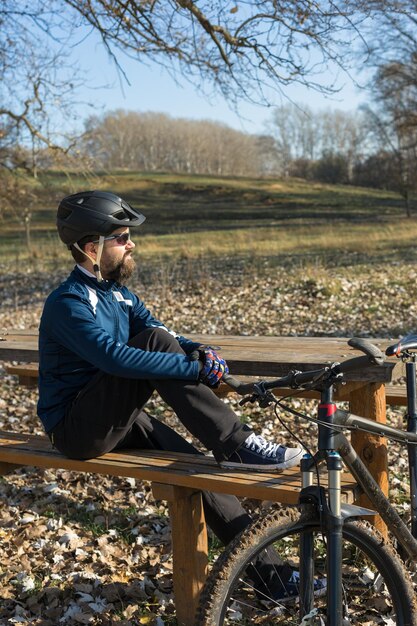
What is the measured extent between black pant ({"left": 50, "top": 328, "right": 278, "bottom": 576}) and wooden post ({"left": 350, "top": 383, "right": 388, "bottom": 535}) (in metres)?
0.75

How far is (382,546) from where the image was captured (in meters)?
2.68

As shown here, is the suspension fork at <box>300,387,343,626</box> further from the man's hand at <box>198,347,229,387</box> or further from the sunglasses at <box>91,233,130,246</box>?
the sunglasses at <box>91,233,130,246</box>

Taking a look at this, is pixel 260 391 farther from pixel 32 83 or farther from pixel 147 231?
pixel 147 231

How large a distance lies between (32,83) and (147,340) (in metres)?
10.3

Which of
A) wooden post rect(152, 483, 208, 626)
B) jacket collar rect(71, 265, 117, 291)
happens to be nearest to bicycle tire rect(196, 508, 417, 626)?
wooden post rect(152, 483, 208, 626)

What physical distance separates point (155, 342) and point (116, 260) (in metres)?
0.51

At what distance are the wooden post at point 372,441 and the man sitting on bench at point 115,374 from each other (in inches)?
26.2

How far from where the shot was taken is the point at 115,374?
3.23 metres

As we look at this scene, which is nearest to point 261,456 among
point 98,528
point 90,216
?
point 90,216

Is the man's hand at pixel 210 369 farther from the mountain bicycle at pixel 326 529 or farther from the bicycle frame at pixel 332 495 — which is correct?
the bicycle frame at pixel 332 495

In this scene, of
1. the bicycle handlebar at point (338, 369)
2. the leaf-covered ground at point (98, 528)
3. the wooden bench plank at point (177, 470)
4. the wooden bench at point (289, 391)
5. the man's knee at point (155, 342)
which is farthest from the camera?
the wooden bench at point (289, 391)

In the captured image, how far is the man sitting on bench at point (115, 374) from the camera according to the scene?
10.5 ft

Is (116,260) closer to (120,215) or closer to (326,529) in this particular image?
(120,215)

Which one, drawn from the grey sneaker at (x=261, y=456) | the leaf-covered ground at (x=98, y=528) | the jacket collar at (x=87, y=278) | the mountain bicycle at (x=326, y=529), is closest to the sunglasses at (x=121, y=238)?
the jacket collar at (x=87, y=278)
